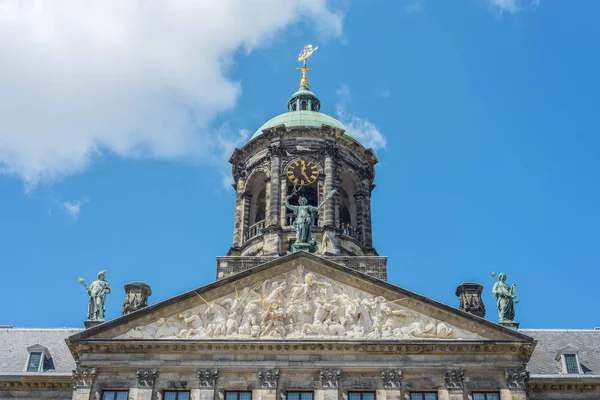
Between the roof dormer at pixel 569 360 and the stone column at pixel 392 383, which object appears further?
the roof dormer at pixel 569 360

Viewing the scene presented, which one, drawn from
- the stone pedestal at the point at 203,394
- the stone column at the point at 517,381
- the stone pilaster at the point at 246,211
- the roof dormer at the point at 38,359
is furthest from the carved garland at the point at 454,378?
the roof dormer at the point at 38,359

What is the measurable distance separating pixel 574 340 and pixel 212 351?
1429cm

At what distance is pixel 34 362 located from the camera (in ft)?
116

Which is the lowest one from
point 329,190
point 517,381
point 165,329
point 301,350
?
point 517,381

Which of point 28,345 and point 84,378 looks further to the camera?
point 28,345

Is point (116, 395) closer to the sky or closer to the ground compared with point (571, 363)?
closer to the ground

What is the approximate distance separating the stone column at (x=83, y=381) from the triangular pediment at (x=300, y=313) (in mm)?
1168

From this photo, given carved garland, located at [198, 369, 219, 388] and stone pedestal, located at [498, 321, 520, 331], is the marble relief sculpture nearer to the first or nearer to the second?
carved garland, located at [198, 369, 219, 388]

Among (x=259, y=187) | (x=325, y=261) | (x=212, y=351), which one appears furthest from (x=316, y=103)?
(x=212, y=351)

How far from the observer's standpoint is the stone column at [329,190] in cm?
3950

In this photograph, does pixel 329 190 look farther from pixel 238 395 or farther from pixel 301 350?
pixel 238 395

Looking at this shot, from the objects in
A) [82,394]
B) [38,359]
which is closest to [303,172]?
[38,359]

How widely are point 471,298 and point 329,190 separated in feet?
27.4

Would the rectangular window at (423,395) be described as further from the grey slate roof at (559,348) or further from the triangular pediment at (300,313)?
the grey slate roof at (559,348)
